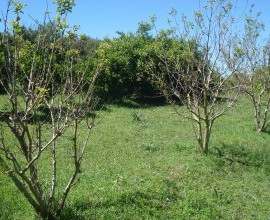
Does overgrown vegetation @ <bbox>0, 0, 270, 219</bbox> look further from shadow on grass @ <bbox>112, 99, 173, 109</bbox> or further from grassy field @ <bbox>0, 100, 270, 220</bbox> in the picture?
shadow on grass @ <bbox>112, 99, 173, 109</bbox>

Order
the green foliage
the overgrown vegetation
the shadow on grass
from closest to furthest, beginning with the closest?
1. the overgrown vegetation
2. the shadow on grass
3. the green foliage

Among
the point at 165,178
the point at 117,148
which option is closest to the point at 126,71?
the point at 117,148

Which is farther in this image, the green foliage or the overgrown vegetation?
the green foliage

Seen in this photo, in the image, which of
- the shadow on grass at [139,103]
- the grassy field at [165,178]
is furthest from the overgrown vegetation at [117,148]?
the shadow on grass at [139,103]

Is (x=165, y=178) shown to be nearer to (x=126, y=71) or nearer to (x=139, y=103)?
(x=139, y=103)

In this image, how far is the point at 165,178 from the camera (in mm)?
10125

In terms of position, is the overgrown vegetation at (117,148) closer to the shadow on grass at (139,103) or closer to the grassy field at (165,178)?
the grassy field at (165,178)

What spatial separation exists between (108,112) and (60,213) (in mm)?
13826

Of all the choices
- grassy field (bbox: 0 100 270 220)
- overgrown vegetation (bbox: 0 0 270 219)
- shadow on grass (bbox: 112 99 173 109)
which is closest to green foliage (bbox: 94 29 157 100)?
shadow on grass (bbox: 112 99 173 109)

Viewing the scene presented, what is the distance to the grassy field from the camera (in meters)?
8.04

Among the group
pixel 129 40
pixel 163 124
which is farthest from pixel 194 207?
pixel 129 40

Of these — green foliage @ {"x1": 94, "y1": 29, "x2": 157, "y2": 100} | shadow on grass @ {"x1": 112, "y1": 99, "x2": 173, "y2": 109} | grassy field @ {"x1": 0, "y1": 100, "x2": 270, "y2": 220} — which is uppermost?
green foliage @ {"x1": 94, "y1": 29, "x2": 157, "y2": 100}

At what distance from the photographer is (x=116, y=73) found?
26609mm

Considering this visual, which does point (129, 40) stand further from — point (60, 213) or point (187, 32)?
point (60, 213)
